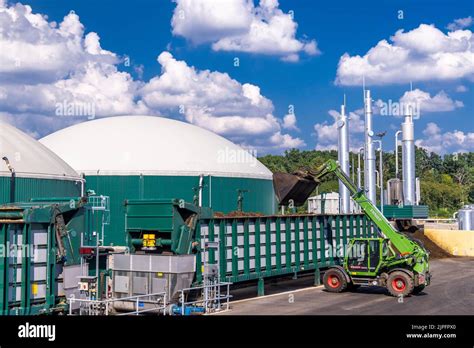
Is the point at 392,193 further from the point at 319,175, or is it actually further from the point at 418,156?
the point at 418,156

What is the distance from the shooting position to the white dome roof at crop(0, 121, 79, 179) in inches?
1191

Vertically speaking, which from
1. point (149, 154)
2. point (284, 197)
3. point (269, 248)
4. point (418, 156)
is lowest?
point (269, 248)

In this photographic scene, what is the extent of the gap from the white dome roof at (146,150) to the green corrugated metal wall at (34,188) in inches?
348

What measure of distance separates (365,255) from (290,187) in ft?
13.1

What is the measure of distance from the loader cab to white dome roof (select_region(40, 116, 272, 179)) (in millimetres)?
19537

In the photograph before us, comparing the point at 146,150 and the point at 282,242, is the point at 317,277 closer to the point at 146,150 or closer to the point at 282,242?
the point at 282,242

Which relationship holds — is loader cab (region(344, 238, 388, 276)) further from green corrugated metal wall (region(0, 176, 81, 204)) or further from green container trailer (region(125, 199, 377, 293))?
green corrugated metal wall (region(0, 176, 81, 204))

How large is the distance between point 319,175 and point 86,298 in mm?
11805

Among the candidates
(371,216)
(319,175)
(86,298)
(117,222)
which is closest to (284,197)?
(319,175)

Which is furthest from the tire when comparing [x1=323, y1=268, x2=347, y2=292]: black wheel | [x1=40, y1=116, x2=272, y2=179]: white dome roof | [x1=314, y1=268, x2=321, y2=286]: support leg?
[x1=40, y1=116, x2=272, y2=179]: white dome roof

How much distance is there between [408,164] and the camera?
50250 mm

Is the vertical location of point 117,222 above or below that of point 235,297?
above
